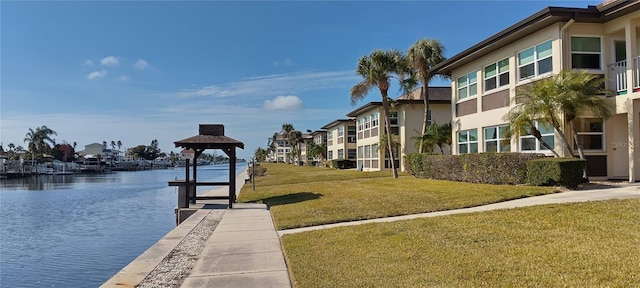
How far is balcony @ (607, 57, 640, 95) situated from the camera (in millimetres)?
15298

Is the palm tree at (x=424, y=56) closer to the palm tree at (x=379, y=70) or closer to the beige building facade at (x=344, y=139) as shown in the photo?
the palm tree at (x=379, y=70)

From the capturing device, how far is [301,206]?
16.4m

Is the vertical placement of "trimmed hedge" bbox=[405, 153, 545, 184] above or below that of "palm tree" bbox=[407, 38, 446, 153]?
below

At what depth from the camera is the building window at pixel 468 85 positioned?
2381 cm

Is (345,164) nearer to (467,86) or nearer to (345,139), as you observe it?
(345,139)

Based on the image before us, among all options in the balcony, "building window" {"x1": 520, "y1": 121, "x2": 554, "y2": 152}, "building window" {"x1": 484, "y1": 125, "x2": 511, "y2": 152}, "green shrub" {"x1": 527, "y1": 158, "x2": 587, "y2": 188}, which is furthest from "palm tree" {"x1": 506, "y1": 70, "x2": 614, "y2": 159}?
"building window" {"x1": 484, "y1": 125, "x2": 511, "y2": 152}

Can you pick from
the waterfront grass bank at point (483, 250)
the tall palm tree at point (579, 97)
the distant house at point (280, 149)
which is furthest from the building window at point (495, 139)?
the distant house at point (280, 149)

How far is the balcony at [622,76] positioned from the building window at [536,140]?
8.54 feet

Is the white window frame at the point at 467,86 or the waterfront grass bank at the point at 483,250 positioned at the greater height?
the white window frame at the point at 467,86

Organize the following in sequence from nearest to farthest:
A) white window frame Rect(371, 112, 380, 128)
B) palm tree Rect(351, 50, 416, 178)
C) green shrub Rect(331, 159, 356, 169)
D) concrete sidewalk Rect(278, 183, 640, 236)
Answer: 1. concrete sidewalk Rect(278, 183, 640, 236)
2. palm tree Rect(351, 50, 416, 178)
3. white window frame Rect(371, 112, 380, 128)
4. green shrub Rect(331, 159, 356, 169)

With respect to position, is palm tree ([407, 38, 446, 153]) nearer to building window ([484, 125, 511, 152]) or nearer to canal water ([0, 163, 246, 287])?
building window ([484, 125, 511, 152])

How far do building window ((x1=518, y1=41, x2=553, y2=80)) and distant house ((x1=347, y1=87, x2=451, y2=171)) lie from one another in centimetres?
1452

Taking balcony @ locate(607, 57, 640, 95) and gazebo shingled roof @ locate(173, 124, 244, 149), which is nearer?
balcony @ locate(607, 57, 640, 95)

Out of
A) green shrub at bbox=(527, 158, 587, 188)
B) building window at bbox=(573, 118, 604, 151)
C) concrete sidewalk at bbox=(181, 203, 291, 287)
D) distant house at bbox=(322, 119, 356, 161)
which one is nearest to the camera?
concrete sidewalk at bbox=(181, 203, 291, 287)
